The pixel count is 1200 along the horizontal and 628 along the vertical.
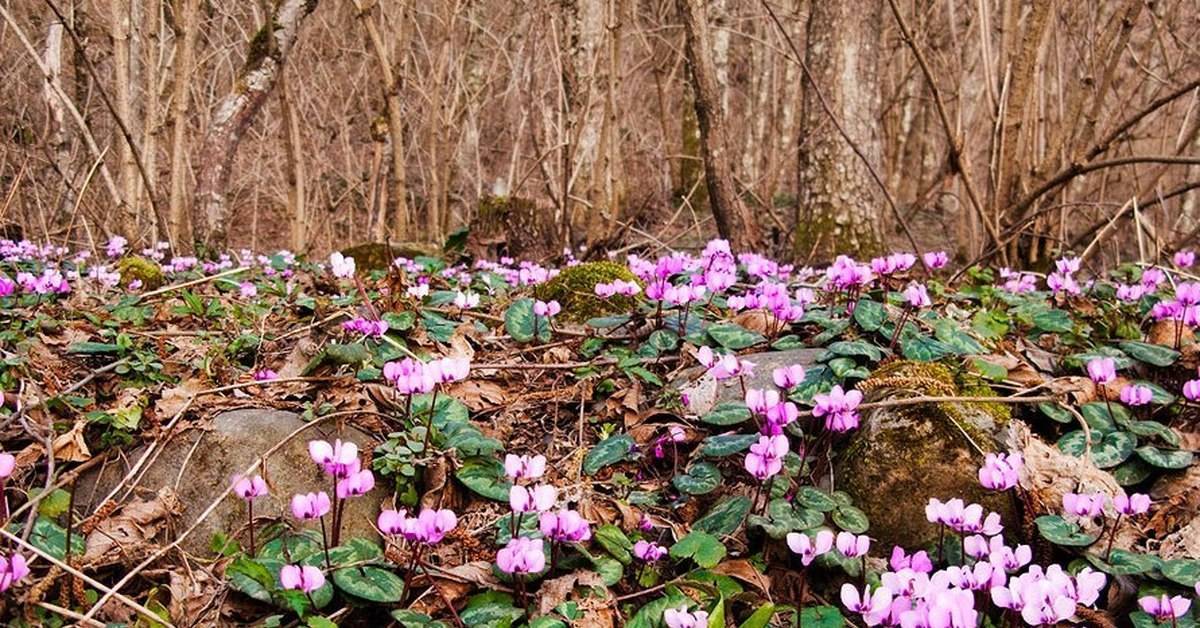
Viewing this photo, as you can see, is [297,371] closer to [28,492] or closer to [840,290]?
[28,492]

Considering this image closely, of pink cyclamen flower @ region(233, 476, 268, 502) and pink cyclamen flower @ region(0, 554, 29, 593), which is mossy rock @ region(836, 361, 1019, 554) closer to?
pink cyclamen flower @ region(233, 476, 268, 502)

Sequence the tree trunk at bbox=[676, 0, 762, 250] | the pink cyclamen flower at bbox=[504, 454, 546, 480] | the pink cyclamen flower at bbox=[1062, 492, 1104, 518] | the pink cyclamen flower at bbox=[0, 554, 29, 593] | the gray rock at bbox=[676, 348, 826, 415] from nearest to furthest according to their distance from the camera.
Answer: the pink cyclamen flower at bbox=[0, 554, 29, 593] → the pink cyclamen flower at bbox=[504, 454, 546, 480] → the pink cyclamen flower at bbox=[1062, 492, 1104, 518] → the gray rock at bbox=[676, 348, 826, 415] → the tree trunk at bbox=[676, 0, 762, 250]

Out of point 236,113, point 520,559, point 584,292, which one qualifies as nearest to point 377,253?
point 236,113

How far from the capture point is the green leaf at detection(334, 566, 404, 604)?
159cm

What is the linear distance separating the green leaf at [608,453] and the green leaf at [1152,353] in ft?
4.69

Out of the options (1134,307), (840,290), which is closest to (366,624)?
(840,290)

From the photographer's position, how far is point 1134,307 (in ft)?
9.36

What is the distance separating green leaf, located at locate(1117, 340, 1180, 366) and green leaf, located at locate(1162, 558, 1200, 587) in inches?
32.9

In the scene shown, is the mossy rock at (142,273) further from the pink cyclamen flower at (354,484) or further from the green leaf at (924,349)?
the green leaf at (924,349)

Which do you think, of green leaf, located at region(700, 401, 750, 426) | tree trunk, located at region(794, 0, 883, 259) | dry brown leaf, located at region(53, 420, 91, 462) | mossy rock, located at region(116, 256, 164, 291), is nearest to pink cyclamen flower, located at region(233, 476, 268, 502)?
dry brown leaf, located at region(53, 420, 91, 462)

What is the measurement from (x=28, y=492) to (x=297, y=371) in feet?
2.51

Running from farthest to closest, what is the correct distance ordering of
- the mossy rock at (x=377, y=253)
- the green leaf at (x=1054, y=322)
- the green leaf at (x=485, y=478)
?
the mossy rock at (x=377, y=253) < the green leaf at (x=1054, y=322) < the green leaf at (x=485, y=478)

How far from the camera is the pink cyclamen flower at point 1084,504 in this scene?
1688 millimetres

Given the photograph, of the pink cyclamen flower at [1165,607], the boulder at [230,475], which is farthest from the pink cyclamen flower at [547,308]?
the pink cyclamen flower at [1165,607]
